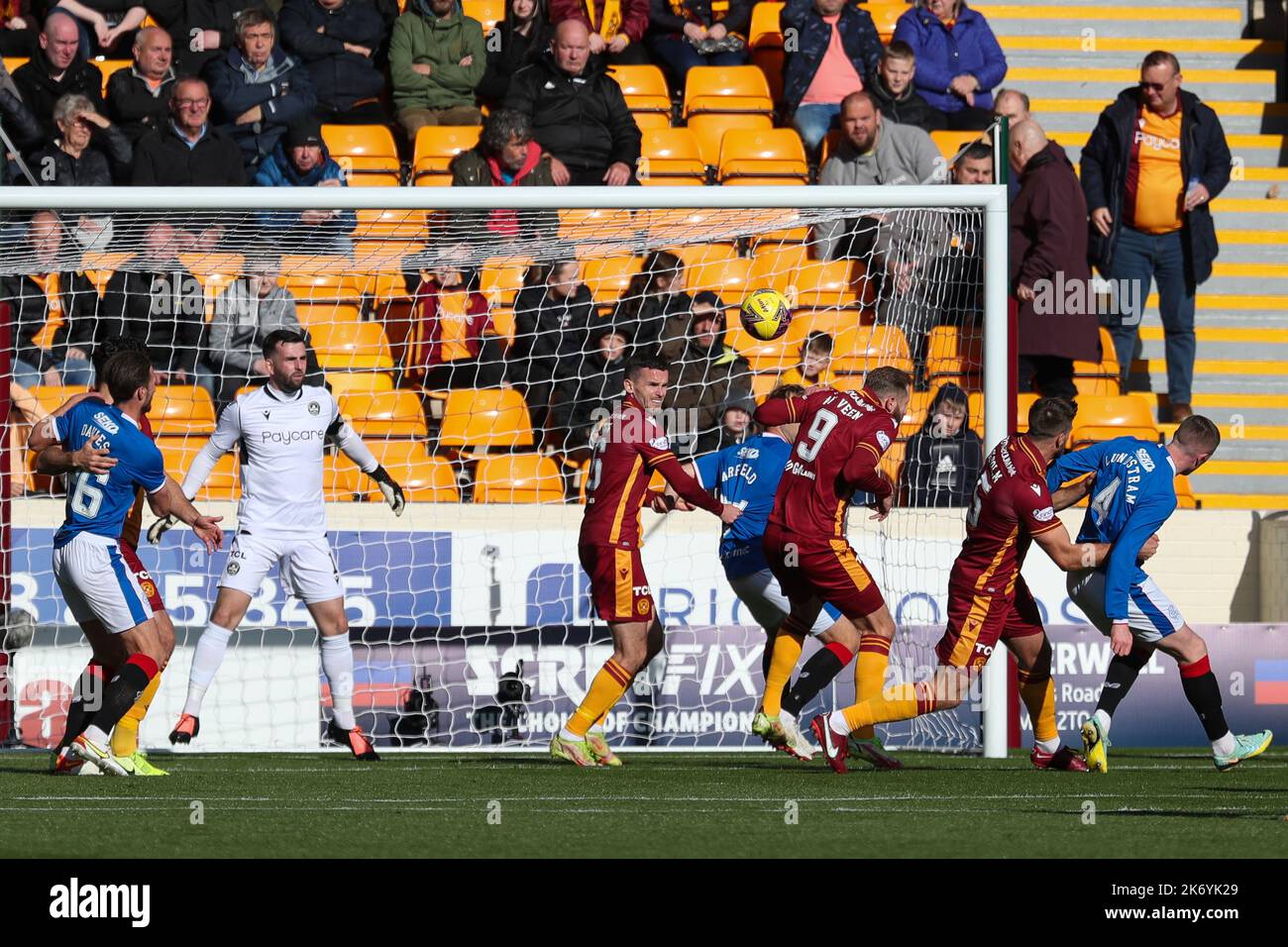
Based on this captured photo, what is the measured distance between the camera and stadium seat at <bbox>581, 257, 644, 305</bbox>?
42.2ft

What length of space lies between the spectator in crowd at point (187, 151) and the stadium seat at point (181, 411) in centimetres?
136

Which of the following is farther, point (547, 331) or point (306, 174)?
point (306, 174)

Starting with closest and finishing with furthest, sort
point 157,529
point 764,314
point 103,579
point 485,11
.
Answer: point 103,579 < point 157,529 < point 764,314 < point 485,11

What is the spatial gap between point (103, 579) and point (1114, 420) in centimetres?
713

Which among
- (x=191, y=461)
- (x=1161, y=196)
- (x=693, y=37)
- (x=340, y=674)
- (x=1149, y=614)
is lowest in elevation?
(x=340, y=674)

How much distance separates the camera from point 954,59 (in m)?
14.4

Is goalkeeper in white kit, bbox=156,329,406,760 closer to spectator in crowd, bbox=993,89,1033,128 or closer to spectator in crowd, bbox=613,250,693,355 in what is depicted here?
spectator in crowd, bbox=613,250,693,355

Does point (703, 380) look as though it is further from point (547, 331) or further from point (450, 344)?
point (450, 344)

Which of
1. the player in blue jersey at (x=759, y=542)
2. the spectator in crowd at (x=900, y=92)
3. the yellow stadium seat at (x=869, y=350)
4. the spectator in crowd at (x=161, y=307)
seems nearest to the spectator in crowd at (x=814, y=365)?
the yellow stadium seat at (x=869, y=350)

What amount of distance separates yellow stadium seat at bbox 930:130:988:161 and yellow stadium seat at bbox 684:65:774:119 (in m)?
1.37

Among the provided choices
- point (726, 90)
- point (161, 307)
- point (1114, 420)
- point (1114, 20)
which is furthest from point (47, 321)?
point (1114, 20)
